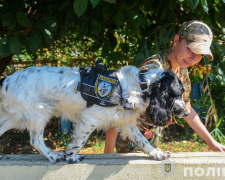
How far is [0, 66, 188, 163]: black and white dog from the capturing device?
2.16 meters

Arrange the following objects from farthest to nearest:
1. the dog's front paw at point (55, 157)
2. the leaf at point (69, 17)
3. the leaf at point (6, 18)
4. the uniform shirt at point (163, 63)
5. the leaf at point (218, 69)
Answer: the leaf at point (218, 69), the leaf at point (69, 17), the leaf at point (6, 18), the uniform shirt at point (163, 63), the dog's front paw at point (55, 157)

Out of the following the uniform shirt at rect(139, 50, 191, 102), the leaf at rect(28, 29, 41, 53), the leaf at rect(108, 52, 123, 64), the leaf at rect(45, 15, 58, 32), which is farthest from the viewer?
the leaf at rect(108, 52, 123, 64)

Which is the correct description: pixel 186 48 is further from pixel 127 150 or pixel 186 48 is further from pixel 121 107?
pixel 127 150

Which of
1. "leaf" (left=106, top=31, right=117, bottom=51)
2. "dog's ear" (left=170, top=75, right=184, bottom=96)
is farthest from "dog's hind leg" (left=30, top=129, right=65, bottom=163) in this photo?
"leaf" (left=106, top=31, right=117, bottom=51)

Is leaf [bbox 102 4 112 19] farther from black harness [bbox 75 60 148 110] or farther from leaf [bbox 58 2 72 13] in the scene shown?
black harness [bbox 75 60 148 110]

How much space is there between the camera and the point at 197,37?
7.68ft

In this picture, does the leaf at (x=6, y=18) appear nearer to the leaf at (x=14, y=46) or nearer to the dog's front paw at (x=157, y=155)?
the leaf at (x=14, y=46)

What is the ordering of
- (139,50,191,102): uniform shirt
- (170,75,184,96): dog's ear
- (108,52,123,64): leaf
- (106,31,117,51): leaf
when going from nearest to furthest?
(170,75,184,96): dog's ear, (139,50,191,102): uniform shirt, (108,52,123,64): leaf, (106,31,117,51): leaf

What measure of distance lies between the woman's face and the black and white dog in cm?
38

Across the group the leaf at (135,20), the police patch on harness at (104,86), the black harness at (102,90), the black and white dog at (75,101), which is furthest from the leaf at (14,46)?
the leaf at (135,20)

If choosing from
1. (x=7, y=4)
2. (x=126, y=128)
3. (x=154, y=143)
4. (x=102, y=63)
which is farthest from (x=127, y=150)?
(x=7, y=4)

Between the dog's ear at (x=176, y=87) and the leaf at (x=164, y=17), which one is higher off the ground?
the leaf at (x=164, y=17)

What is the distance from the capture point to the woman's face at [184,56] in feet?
7.98

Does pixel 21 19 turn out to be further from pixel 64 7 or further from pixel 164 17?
pixel 164 17
